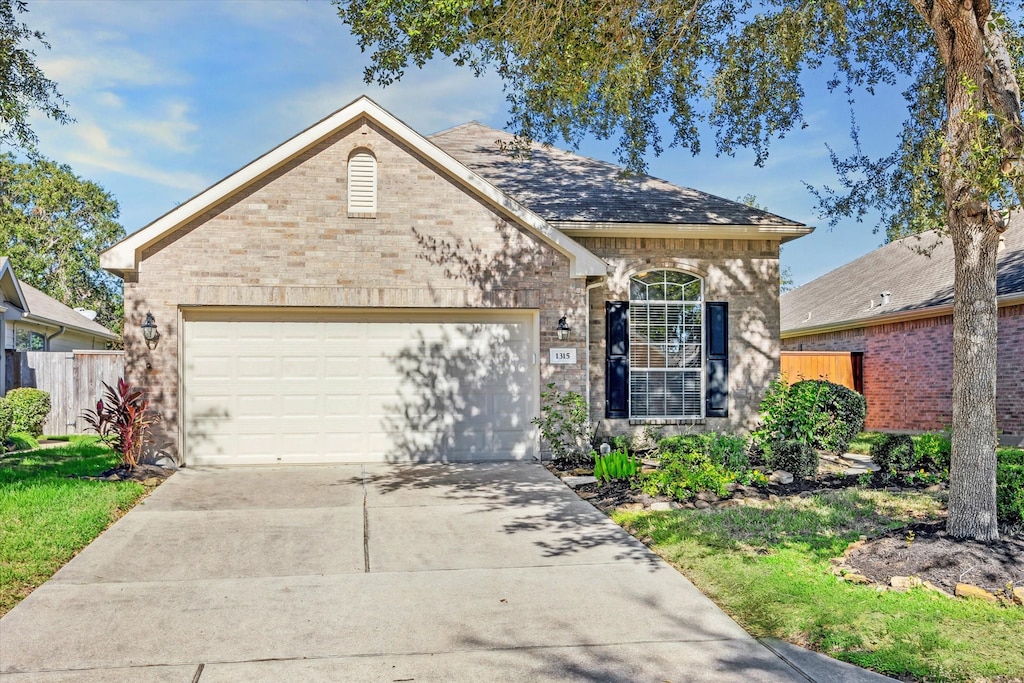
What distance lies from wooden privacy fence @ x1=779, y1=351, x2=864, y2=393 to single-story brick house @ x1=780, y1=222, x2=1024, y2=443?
24 cm

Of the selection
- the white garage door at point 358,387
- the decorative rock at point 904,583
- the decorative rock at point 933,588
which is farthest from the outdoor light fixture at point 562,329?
the decorative rock at point 933,588

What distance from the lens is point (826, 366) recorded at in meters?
18.5

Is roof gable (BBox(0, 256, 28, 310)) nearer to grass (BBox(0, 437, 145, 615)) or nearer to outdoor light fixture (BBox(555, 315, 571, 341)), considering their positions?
grass (BBox(0, 437, 145, 615))

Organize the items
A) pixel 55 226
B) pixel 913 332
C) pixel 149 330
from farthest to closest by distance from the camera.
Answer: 1. pixel 55 226
2. pixel 913 332
3. pixel 149 330

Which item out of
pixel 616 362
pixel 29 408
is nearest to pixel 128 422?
pixel 29 408

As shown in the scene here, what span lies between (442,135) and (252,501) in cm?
968

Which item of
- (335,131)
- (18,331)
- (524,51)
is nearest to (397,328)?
(335,131)

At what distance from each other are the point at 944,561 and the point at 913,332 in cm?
1329

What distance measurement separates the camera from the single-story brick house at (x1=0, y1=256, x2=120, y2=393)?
676 inches

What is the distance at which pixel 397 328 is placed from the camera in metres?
11.4

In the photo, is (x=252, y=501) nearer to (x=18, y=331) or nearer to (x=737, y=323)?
(x=737, y=323)

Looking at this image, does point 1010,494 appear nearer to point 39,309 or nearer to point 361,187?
point 361,187

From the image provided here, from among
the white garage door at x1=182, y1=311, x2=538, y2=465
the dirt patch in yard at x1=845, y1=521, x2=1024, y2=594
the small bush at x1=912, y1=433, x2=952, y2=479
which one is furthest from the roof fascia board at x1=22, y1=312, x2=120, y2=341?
the dirt patch in yard at x1=845, y1=521, x2=1024, y2=594

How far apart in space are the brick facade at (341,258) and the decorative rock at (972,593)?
6737mm
